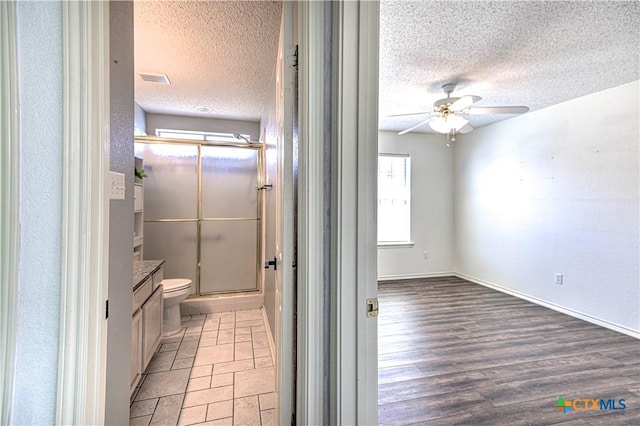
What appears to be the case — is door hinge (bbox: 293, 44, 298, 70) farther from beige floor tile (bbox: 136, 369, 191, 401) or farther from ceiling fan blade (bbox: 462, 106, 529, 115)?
ceiling fan blade (bbox: 462, 106, 529, 115)

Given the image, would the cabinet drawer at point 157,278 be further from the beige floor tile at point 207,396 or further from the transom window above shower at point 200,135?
the transom window above shower at point 200,135

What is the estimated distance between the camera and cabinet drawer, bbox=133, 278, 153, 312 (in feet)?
5.48

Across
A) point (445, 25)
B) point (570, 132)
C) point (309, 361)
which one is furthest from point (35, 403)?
point (570, 132)

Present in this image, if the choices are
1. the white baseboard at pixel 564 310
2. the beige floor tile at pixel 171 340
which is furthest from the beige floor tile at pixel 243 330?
the white baseboard at pixel 564 310

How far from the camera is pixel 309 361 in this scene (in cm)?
96

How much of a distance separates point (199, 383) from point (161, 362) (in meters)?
0.47

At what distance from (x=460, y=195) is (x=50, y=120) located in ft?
17.4

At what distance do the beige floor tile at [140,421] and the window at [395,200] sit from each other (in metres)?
3.91

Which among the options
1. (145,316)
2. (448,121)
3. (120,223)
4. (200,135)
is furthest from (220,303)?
(448,121)

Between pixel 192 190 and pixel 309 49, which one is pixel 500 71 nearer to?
pixel 309 49

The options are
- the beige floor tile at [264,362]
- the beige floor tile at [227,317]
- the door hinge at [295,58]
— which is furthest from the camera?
the beige floor tile at [227,317]

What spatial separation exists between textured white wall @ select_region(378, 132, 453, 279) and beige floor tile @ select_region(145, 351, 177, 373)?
338 cm

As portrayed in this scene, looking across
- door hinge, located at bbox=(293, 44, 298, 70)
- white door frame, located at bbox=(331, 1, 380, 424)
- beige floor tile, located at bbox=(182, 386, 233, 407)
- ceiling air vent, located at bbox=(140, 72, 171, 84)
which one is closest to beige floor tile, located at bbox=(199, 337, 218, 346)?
beige floor tile, located at bbox=(182, 386, 233, 407)

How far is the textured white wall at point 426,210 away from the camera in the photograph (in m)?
4.89
